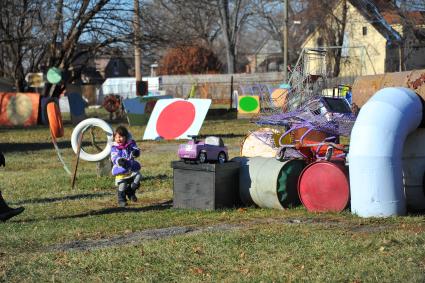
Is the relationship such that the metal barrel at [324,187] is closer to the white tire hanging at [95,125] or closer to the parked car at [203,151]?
the parked car at [203,151]

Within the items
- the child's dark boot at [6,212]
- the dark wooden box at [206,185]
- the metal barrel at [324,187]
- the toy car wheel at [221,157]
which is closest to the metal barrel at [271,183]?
the dark wooden box at [206,185]

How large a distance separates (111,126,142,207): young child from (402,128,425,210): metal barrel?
377 centimetres

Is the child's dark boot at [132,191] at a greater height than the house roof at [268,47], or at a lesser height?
lesser

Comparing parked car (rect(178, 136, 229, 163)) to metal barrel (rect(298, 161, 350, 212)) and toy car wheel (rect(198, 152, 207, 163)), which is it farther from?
metal barrel (rect(298, 161, 350, 212))

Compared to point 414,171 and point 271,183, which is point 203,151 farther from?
point 414,171

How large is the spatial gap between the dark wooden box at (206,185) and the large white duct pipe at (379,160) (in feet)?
6.12

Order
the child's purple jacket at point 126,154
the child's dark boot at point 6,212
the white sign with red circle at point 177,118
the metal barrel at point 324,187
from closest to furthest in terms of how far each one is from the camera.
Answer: the metal barrel at point 324,187, the child's dark boot at point 6,212, the child's purple jacket at point 126,154, the white sign with red circle at point 177,118

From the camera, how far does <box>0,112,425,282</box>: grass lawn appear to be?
18.8 feet

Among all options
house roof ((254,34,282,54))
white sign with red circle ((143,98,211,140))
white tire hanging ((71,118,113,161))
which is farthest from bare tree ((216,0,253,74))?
white tire hanging ((71,118,113,161))

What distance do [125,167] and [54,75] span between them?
24.2 metres

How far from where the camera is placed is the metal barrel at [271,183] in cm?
873

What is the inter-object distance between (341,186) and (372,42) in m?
52.5

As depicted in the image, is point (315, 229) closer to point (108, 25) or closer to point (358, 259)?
point (358, 259)

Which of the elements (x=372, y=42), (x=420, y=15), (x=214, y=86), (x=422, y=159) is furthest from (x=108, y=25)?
(x=372, y=42)
